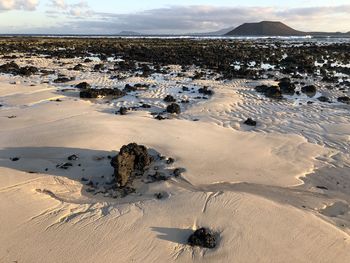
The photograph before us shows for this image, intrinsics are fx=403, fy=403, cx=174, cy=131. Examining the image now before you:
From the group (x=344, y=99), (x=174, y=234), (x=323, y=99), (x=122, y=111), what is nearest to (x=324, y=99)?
(x=323, y=99)

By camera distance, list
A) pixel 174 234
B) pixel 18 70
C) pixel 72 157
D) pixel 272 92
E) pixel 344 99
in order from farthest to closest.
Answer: pixel 18 70
pixel 272 92
pixel 344 99
pixel 72 157
pixel 174 234

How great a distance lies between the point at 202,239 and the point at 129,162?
2138mm

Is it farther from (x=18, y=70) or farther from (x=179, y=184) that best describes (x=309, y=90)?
(x=18, y=70)

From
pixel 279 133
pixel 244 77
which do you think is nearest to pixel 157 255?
pixel 279 133

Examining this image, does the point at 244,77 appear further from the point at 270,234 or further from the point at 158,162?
the point at 270,234

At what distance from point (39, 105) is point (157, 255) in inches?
311

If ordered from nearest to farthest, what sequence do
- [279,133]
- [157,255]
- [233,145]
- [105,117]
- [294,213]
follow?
1. [157,255]
2. [294,213]
3. [233,145]
4. [279,133]
5. [105,117]

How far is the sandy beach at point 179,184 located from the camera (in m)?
4.59

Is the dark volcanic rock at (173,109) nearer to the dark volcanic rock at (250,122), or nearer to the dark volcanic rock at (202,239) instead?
the dark volcanic rock at (250,122)

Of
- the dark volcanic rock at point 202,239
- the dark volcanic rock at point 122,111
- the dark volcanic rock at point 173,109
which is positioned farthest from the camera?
the dark volcanic rock at point 173,109

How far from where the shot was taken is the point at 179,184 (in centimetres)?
626

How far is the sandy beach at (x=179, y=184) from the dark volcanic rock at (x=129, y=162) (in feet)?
0.61

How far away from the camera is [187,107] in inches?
451

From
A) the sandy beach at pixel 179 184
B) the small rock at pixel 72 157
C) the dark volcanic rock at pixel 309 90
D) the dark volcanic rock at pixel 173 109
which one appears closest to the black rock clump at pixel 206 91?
the sandy beach at pixel 179 184
